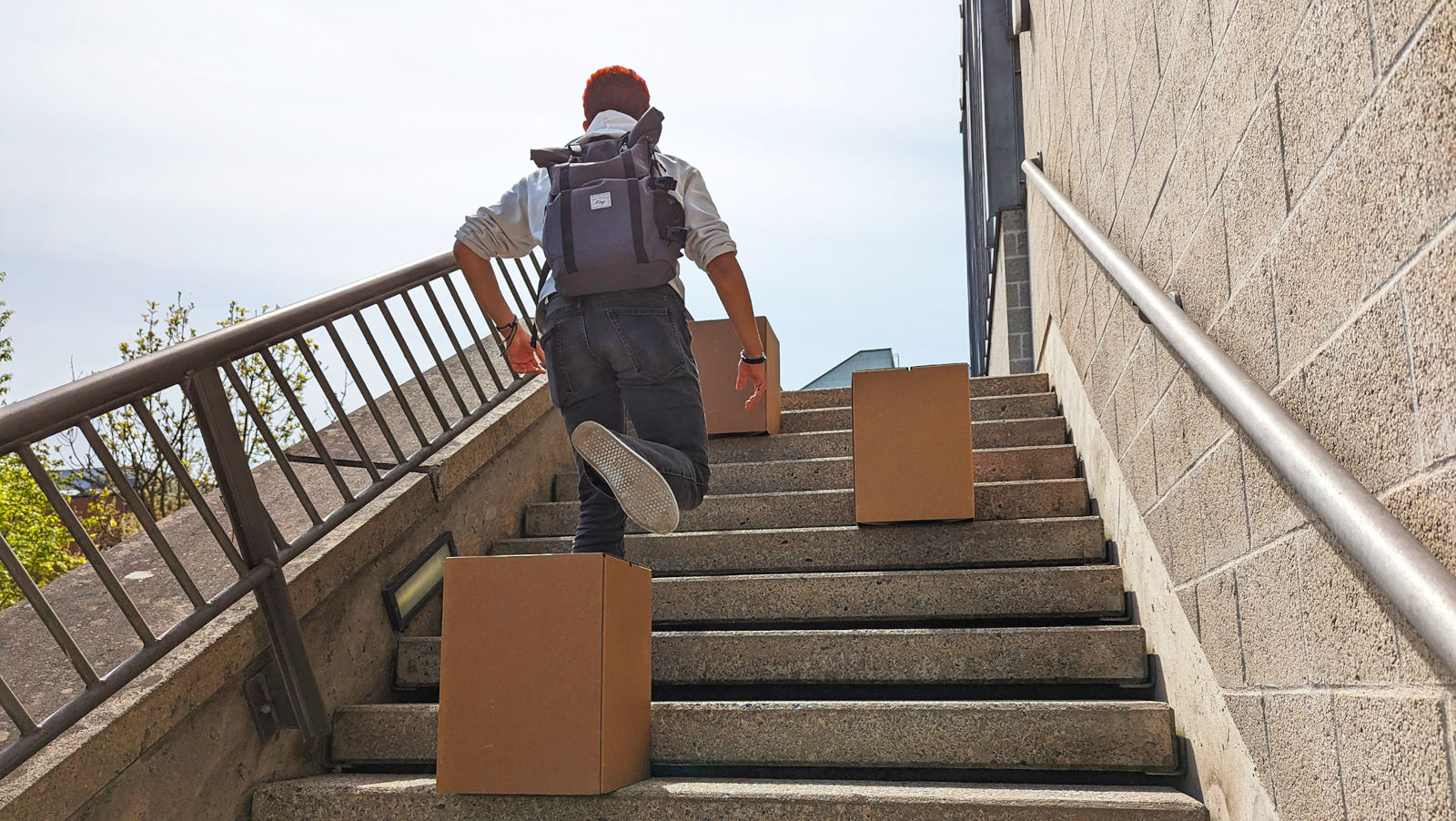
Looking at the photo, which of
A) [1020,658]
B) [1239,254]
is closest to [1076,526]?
[1020,658]

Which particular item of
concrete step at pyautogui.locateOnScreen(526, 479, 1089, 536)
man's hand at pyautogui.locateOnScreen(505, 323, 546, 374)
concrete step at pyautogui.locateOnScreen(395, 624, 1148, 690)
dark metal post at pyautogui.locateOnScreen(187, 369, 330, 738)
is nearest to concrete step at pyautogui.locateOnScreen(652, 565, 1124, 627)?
concrete step at pyautogui.locateOnScreen(395, 624, 1148, 690)

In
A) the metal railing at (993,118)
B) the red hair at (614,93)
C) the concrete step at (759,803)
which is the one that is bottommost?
the concrete step at (759,803)

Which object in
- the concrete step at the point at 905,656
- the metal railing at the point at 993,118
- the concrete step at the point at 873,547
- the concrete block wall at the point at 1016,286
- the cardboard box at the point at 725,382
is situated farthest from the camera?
the metal railing at the point at 993,118

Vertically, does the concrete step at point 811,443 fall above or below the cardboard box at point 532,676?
above

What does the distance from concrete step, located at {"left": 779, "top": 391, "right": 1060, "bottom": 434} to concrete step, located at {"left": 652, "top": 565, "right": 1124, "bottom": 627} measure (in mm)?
1358

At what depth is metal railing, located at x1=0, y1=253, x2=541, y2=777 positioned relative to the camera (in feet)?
6.39

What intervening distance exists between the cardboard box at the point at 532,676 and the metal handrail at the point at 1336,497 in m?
1.13

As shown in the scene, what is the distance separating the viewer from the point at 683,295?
2.47 metres

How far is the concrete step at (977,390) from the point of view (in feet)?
15.2

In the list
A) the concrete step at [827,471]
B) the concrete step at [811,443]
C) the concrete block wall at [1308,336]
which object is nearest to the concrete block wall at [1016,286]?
the concrete step at [811,443]

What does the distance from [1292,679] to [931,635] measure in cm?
131

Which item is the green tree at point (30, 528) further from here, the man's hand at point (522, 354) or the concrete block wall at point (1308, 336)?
the concrete block wall at point (1308, 336)

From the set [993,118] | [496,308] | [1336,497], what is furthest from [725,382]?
[993,118]

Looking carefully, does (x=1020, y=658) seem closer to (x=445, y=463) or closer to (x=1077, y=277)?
(x=1077, y=277)
